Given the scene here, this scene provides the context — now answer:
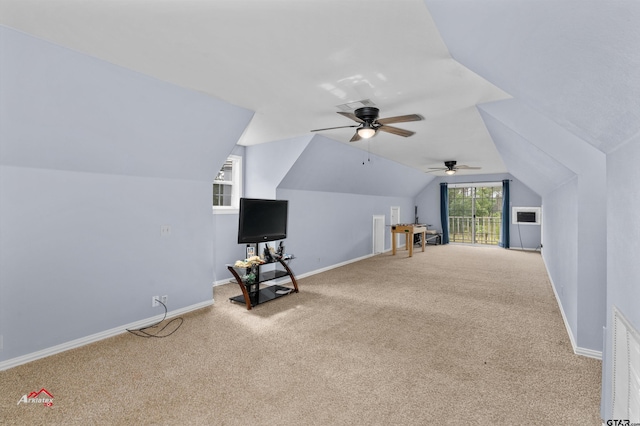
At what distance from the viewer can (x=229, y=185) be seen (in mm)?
5379

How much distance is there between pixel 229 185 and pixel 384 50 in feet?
12.8

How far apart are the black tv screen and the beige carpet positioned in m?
1.00

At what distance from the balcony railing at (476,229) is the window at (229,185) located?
802 cm

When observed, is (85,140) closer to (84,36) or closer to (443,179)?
(84,36)

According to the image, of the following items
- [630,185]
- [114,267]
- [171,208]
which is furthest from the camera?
[171,208]

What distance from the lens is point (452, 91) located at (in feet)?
9.59

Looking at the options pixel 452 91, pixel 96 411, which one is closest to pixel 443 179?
pixel 452 91

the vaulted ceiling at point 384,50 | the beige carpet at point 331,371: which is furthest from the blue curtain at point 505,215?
the vaulted ceiling at point 384,50

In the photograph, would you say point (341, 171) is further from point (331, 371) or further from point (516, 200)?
point (516, 200)

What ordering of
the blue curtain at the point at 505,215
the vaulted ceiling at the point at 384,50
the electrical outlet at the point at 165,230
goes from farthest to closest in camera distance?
1. the blue curtain at the point at 505,215
2. the electrical outlet at the point at 165,230
3. the vaulted ceiling at the point at 384,50

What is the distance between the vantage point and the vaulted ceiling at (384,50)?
3.44 ft

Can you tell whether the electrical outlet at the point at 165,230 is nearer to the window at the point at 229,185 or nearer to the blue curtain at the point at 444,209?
the window at the point at 229,185

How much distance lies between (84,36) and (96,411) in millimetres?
2508

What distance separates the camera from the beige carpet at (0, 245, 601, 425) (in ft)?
6.33
